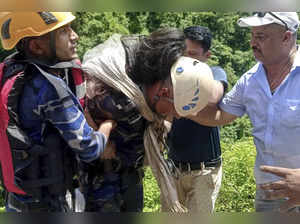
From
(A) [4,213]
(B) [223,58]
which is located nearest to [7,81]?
(A) [4,213]

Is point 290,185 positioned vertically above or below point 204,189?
above

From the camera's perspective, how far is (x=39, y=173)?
78.6 inches

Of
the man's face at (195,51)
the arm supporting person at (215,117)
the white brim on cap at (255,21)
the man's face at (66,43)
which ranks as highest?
the white brim on cap at (255,21)

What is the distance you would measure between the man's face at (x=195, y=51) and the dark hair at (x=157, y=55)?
0.04 m

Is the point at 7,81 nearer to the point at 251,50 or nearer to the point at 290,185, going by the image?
the point at 251,50

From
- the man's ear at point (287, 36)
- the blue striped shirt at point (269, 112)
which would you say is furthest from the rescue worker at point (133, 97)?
the man's ear at point (287, 36)

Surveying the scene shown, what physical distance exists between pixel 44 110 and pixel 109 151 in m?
0.38

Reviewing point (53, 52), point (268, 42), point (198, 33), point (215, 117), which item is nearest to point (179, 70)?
point (198, 33)

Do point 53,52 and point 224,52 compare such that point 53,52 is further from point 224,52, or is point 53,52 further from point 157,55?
point 224,52

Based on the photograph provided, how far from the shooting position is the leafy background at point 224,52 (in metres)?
2.07

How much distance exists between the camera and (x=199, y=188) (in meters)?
2.36

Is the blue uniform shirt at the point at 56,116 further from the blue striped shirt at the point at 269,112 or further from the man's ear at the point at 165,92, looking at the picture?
the blue striped shirt at the point at 269,112

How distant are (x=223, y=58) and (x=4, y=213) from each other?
4.20ft

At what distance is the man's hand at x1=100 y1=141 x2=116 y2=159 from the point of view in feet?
6.81
